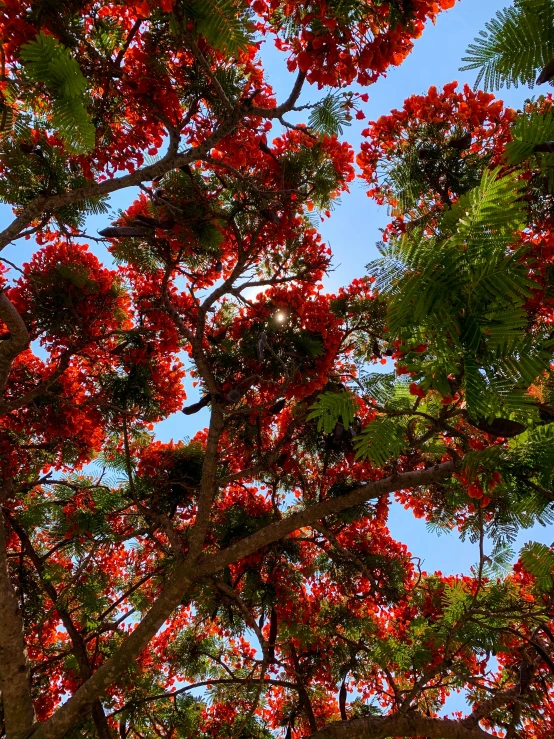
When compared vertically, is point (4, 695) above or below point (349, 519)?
below

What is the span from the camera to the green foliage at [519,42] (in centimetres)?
180

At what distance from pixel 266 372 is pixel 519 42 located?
352 centimetres

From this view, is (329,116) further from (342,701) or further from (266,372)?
(342,701)

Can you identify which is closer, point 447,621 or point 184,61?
point 447,621

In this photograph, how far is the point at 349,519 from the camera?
502cm

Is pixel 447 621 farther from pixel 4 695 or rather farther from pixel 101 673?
pixel 4 695

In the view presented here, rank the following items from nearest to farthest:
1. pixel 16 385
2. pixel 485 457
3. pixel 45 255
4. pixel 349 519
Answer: pixel 485 457, pixel 349 519, pixel 45 255, pixel 16 385

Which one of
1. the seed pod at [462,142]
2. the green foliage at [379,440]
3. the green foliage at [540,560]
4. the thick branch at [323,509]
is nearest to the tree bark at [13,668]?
the thick branch at [323,509]

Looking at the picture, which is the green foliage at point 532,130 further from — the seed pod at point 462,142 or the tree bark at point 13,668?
the tree bark at point 13,668

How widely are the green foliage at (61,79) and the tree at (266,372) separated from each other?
0.5 inches

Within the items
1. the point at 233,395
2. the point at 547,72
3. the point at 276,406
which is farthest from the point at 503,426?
the point at 276,406

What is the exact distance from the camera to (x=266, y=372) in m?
4.97

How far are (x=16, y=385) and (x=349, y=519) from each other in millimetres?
4457

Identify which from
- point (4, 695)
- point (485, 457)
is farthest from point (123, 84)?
point (4, 695)
